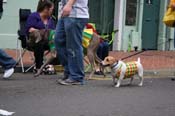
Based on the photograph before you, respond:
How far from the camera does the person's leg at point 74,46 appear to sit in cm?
890

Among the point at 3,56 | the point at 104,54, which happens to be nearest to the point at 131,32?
the point at 104,54

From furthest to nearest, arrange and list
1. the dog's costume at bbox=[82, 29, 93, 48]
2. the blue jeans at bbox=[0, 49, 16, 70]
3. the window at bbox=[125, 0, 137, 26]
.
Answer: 1. the window at bbox=[125, 0, 137, 26]
2. the dog's costume at bbox=[82, 29, 93, 48]
3. the blue jeans at bbox=[0, 49, 16, 70]

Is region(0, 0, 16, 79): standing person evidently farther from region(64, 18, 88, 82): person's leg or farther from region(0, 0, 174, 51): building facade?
region(0, 0, 174, 51): building facade

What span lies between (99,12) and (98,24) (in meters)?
0.39

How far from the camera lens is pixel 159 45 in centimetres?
1919

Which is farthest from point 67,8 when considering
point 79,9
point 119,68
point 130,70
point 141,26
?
point 141,26

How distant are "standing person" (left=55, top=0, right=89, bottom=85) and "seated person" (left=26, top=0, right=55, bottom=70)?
2.05 m

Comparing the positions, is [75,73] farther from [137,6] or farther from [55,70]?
[137,6]

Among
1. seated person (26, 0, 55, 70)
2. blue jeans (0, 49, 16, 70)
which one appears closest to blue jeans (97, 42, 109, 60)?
seated person (26, 0, 55, 70)

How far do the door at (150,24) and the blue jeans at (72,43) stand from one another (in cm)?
1013

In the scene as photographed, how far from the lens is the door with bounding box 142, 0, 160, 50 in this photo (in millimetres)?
19188

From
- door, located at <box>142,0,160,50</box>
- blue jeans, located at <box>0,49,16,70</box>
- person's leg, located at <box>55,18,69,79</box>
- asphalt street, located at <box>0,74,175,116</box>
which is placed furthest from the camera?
door, located at <box>142,0,160,50</box>

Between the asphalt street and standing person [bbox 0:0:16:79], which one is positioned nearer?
the asphalt street

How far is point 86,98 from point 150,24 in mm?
11743
